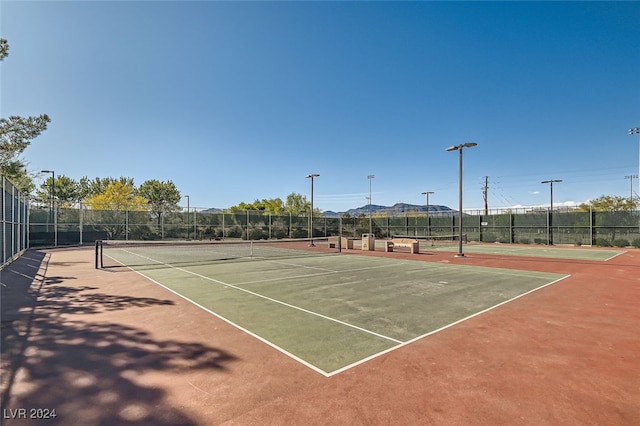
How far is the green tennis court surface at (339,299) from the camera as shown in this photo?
17.0 feet

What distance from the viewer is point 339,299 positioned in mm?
8219

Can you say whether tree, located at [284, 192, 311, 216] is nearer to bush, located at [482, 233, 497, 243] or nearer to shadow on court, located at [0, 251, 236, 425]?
bush, located at [482, 233, 497, 243]

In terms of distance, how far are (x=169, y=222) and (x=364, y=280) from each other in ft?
97.1

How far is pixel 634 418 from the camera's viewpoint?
3.21 metres

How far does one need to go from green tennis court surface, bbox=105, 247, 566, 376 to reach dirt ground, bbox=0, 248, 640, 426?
42cm

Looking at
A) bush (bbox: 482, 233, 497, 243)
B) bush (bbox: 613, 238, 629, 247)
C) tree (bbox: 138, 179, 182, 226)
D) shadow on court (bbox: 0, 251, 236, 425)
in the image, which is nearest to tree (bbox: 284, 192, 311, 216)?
tree (bbox: 138, 179, 182, 226)

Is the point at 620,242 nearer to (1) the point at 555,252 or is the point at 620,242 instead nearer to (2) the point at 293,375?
(1) the point at 555,252

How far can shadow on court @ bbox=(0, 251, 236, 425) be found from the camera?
10.5 ft

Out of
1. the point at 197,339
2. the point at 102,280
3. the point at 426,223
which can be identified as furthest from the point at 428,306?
the point at 426,223

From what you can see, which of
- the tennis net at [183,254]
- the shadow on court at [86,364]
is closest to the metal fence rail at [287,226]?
the tennis net at [183,254]

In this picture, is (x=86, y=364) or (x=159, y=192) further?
(x=159, y=192)

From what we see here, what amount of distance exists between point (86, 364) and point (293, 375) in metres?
2.81

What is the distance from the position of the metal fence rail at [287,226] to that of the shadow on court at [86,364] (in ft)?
62.2

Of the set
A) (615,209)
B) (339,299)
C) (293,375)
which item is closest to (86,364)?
(293,375)
